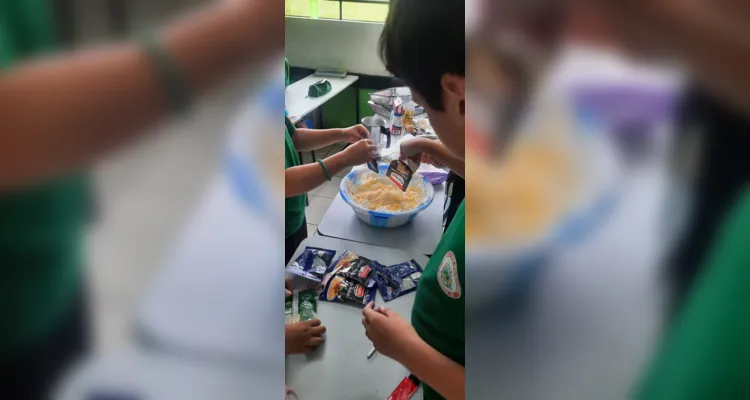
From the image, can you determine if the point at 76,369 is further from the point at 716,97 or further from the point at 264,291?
the point at 716,97

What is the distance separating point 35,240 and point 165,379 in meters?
0.16

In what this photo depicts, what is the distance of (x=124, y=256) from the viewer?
0.35 m

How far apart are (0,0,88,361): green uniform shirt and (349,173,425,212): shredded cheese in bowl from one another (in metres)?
0.75

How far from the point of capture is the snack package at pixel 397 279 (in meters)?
0.84

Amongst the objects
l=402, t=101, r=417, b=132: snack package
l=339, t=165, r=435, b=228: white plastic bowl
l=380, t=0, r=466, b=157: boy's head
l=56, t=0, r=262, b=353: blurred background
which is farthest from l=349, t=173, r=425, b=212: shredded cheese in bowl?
l=56, t=0, r=262, b=353: blurred background

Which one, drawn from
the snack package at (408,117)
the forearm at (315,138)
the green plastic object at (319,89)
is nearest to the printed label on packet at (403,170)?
the forearm at (315,138)

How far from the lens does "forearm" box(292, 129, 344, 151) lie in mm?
1301

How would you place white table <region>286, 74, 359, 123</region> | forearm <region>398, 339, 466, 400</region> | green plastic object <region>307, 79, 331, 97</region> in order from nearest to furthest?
forearm <region>398, 339, 466, 400</region> → white table <region>286, 74, 359, 123</region> → green plastic object <region>307, 79, 331, 97</region>

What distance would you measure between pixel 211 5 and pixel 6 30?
0.16 m

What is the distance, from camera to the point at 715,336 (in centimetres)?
40

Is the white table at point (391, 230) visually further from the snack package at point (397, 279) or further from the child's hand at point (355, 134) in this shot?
the child's hand at point (355, 134)

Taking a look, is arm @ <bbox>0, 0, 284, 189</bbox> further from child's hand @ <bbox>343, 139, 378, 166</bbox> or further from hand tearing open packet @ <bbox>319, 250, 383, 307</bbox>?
child's hand @ <bbox>343, 139, 378, 166</bbox>

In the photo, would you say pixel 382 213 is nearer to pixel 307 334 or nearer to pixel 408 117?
pixel 307 334

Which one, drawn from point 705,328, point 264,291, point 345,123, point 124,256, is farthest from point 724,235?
point 345,123
